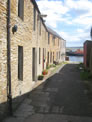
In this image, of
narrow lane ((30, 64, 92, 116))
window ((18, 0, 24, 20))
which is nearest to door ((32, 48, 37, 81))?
narrow lane ((30, 64, 92, 116))

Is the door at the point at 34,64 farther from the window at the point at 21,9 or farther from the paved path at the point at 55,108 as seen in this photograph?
the window at the point at 21,9

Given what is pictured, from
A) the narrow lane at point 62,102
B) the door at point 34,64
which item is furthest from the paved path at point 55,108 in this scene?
the door at point 34,64

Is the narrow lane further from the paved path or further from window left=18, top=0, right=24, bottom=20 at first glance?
window left=18, top=0, right=24, bottom=20

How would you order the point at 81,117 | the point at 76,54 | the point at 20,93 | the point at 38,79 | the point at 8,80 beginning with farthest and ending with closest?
the point at 76,54 < the point at 38,79 < the point at 20,93 < the point at 81,117 < the point at 8,80

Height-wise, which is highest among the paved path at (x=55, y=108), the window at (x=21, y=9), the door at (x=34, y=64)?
the window at (x=21, y=9)

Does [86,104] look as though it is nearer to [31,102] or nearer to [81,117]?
[81,117]

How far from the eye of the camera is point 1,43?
18.9 feet

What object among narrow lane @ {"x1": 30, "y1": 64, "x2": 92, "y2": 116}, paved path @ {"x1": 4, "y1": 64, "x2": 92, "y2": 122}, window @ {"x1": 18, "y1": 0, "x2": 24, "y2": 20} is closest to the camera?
paved path @ {"x1": 4, "y1": 64, "x2": 92, "y2": 122}

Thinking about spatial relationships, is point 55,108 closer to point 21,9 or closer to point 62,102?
point 62,102

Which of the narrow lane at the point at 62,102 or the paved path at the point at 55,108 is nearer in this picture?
the paved path at the point at 55,108

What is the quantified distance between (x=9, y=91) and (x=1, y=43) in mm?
2013

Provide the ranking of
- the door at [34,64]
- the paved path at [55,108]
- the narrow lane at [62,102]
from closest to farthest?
the paved path at [55,108] < the narrow lane at [62,102] < the door at [34,64]

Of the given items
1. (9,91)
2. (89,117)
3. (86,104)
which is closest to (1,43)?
(9,91)

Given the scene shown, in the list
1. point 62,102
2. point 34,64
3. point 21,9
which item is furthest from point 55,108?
point 34,64
